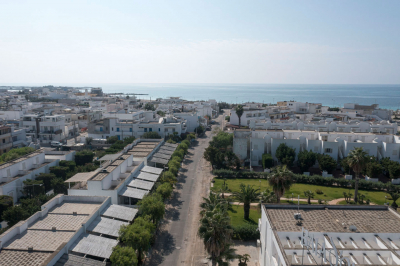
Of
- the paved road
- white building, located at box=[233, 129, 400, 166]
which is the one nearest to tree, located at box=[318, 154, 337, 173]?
white building, located at box=[233, 129, 400, 166]

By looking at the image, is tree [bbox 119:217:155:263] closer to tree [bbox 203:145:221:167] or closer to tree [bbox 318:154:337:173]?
tree [bbox 203:145:221:167]

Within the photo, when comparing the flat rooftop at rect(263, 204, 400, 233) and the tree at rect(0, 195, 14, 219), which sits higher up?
the flat rooftop at rect(263, 204, 400, 233)

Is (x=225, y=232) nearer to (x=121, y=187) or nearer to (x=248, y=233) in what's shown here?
(x=248, y=233)

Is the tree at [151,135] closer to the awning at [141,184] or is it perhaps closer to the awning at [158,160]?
the awning at [158,160]

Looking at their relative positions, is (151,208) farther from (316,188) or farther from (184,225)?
(316,188)

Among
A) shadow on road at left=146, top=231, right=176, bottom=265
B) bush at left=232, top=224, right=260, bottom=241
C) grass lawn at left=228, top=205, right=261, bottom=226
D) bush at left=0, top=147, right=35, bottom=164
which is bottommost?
shadow on road at left=146, top=231, right=176, bottom=265

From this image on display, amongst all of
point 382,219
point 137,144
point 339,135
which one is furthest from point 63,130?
point 382,219

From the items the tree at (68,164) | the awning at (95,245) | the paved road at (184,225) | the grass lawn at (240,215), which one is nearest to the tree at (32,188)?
the tree at (68,164)

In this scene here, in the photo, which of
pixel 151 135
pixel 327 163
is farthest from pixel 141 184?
pixel 151 135
